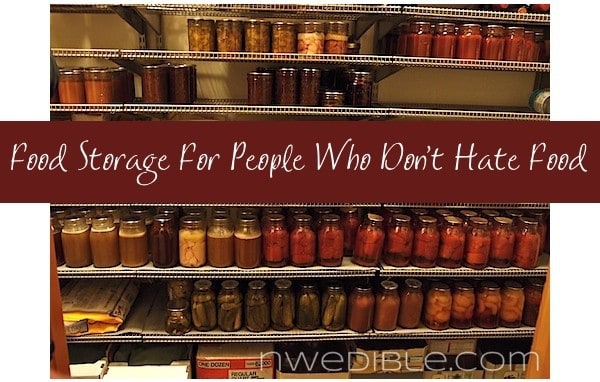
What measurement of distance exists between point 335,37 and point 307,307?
3.87ft

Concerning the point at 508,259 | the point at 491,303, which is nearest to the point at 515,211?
the point at 508,259

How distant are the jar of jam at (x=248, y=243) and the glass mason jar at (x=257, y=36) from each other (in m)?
0.72

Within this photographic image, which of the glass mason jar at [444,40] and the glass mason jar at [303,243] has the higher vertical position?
the glass mason jar at [444,40]

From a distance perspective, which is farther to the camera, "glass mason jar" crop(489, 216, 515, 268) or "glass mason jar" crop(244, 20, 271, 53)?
"glass mason jar" crop(489, 216, 515, 268)

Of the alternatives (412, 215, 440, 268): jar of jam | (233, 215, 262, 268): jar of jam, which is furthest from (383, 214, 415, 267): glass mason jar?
(233, 215, 262, 268): jar of jam

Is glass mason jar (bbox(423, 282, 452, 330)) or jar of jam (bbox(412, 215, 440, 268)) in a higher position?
jar of jam (bbox(412, 215, 440, 268))

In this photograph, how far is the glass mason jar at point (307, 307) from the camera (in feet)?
6.75

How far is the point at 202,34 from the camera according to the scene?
1878mm

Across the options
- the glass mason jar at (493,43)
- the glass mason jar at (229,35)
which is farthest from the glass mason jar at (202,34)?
the glass mason jar at (493,43)

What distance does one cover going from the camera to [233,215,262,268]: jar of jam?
1979mm

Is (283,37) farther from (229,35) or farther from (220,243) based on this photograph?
(220,243)

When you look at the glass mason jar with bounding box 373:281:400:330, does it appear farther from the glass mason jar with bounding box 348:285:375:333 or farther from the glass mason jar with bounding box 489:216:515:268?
the glass mason jar with bounding box 489:216:515:268

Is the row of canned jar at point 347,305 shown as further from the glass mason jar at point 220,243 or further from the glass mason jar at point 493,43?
the glass mason jar at point 493,43

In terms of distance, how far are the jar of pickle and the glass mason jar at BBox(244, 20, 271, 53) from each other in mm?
1454
